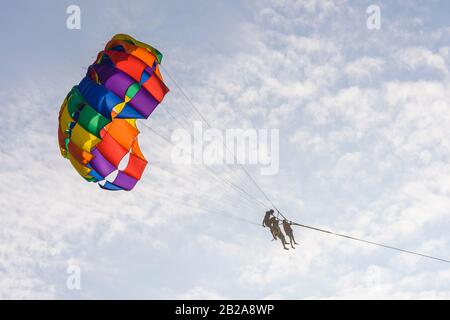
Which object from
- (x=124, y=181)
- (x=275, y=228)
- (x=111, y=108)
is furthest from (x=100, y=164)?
(x=275, y=228)

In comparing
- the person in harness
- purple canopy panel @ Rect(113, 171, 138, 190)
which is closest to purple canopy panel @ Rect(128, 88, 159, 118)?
purple canopy panel @ Rect(113, 171, 138, 190)

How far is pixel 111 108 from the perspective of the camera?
60.3 feet

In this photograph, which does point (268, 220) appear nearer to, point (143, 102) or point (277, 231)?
point (277, 231)

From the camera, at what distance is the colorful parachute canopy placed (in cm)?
1845

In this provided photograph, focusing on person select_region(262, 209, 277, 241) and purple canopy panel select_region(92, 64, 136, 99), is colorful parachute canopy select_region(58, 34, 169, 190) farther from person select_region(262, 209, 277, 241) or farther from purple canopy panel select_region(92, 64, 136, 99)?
person select_region(262, 209, 277, 241)

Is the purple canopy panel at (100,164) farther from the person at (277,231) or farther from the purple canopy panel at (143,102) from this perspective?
the person at (277,231)

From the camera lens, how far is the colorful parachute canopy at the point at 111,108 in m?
18.5

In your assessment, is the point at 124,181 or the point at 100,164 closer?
the point at 100,164

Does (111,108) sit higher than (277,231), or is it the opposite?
(111,108)

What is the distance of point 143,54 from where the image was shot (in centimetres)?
1958
